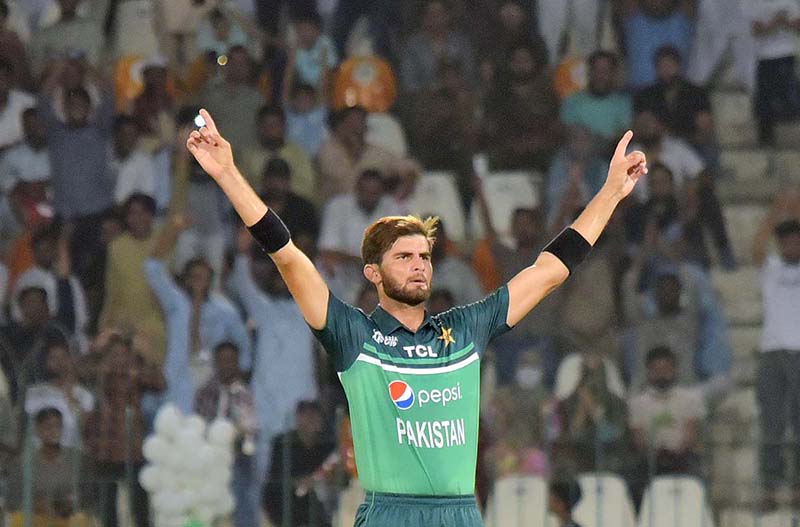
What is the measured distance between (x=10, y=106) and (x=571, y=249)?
752 cm

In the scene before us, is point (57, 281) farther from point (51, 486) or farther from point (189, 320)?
point (51, 486)

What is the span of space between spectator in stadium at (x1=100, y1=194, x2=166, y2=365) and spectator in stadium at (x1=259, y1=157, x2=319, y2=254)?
0.84 m

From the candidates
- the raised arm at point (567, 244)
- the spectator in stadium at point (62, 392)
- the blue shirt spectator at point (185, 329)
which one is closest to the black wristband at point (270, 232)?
the raised arm at point (567, 244)

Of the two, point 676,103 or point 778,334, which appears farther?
point 676,103

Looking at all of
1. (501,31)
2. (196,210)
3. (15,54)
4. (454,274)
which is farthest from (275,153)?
(15,54)

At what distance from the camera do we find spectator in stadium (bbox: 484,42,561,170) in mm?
11820

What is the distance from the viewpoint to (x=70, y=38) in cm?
1205

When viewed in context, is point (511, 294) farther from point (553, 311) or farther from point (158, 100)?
point (158, 100)

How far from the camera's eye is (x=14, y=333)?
11.2 m

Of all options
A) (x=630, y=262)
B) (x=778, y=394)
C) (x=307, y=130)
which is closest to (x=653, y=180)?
(x=630, y=262)

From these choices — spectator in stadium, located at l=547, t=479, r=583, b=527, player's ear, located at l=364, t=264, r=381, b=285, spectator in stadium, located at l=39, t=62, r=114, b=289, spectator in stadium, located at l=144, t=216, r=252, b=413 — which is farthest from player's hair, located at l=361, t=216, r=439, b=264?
spectator in stadium, located at l=39, t=62, r=114, b=289

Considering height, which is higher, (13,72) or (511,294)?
(13,72)

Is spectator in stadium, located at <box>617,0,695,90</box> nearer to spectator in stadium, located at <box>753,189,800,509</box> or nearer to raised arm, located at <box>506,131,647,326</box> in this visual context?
spectator in stadium, located at <box>753,189,800,509</box>

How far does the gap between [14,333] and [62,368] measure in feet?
1.67
